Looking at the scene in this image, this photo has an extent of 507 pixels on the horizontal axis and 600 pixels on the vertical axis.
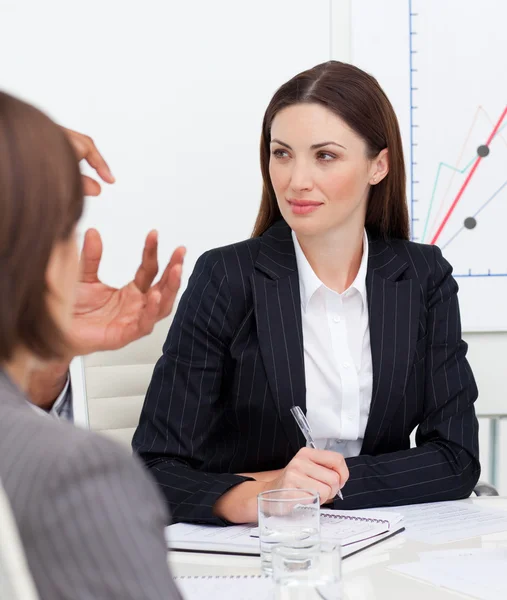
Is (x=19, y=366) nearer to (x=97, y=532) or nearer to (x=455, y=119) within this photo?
(x=97, y=532)

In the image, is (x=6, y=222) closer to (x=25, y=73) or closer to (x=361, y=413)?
(x=361, y=413)

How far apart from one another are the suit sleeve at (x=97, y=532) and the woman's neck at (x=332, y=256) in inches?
57.4

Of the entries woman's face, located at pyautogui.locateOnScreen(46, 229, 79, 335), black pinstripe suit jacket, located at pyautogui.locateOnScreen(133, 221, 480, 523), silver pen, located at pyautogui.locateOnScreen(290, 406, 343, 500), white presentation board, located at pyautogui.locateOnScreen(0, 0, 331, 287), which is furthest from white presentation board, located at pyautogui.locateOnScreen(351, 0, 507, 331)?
woman's face, located at pyautogui.locateOnScreen(46, 229, 79, 335)

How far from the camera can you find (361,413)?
193 centimetres

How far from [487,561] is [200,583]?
0.42 m

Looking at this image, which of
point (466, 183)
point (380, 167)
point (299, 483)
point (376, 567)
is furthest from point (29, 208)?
point (466, 183)

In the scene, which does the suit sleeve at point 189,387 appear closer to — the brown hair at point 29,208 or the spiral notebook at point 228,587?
the spiral notebook at point 228,587

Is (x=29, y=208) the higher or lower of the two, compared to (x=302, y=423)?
higher

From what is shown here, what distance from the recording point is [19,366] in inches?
28.2

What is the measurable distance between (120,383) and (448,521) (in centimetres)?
93

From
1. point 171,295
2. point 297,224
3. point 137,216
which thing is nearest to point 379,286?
point 297,224

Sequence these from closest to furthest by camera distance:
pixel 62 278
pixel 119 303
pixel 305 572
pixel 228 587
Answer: pixel 62 278
pixel 305 572
pixel 228 587
pixel 119 303

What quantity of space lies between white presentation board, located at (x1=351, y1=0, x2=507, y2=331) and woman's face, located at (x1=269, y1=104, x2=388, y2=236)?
32.5 inches

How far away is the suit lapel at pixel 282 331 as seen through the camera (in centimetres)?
186
